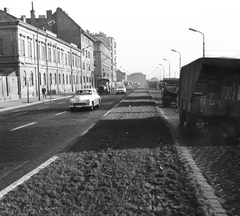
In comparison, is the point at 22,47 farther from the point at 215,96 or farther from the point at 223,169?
the point at 223,169

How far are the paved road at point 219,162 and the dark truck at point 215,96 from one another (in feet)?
1.65

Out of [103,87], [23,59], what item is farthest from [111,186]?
[103,87]

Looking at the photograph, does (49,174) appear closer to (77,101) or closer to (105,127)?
(105,127)

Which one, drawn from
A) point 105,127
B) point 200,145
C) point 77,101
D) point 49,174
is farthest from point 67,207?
point 77,101

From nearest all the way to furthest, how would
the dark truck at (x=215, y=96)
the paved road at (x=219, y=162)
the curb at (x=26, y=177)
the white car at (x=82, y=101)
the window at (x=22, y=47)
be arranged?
the paved road at (x=219, y=162) → the curb at (x=26, y=177) → the dark truck at (x=215, y=96) → the white car at (x=82, y=101) → the window at (x=22, y=47)

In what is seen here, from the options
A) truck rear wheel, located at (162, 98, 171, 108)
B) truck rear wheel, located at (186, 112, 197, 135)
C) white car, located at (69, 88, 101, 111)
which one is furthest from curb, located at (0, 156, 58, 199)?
truck rear wheel, located at (162, 98, 171, 108)

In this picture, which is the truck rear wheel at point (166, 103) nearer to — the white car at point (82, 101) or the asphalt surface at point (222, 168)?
the white car at point (82, 101)

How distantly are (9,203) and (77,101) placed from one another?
15775 mm

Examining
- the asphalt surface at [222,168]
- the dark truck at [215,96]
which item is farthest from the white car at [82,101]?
the asphalt surface at [222,168]

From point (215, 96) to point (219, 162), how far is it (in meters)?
Result: 3.07

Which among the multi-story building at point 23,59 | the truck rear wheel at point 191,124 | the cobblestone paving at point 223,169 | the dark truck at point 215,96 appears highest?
the multi-story building at point 23,59

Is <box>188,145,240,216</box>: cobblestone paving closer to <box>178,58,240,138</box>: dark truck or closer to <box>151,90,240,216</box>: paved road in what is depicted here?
<box>151,90,240,216</box>: paved road

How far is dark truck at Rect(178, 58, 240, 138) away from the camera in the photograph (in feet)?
→ 28.2

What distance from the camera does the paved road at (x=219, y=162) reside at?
14.5ft
